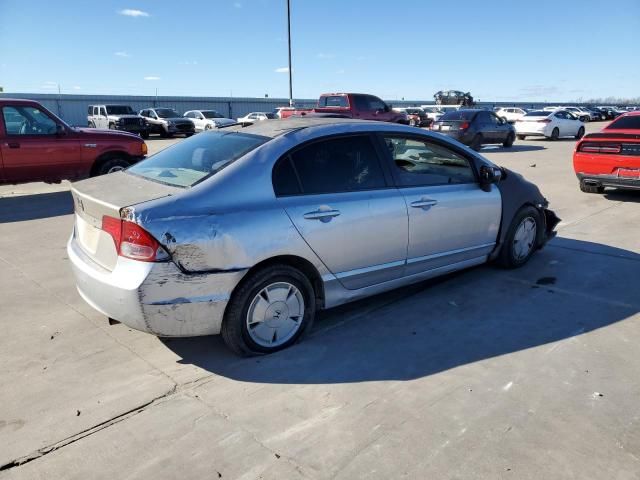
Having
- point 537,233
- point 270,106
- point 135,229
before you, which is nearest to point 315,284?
point 135,229

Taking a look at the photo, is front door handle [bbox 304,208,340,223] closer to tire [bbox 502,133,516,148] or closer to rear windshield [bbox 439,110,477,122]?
rear windshield [bbox 439,110,477,122]

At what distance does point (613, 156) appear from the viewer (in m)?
8.43

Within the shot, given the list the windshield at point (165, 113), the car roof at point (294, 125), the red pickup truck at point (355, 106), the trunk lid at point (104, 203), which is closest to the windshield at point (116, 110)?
the windshield at point (165, 113)

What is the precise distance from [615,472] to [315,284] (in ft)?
6.85

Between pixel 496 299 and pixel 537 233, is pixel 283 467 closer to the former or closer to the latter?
pixel 496 299

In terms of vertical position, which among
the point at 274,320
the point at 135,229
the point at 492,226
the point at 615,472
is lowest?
the point at 615,472

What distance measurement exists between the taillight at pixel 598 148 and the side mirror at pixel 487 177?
4.93 m

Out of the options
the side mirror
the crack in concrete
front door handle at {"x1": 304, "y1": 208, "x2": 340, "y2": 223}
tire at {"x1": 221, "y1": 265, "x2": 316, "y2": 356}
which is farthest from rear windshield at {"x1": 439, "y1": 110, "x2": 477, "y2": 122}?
the crack in concrete

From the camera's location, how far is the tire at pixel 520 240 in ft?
16.7

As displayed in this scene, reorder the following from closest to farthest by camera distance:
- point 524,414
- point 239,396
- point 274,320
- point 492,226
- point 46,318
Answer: point 524,414 → point 239,396 → point 274,320 → point 46,318 → point 492,226

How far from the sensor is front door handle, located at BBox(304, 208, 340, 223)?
→ 3.44 m

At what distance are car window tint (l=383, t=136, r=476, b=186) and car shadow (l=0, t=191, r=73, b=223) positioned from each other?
20.0 feet

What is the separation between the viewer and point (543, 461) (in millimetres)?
2438

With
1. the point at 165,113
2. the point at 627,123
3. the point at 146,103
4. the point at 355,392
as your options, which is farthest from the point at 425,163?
the point at 146,103
